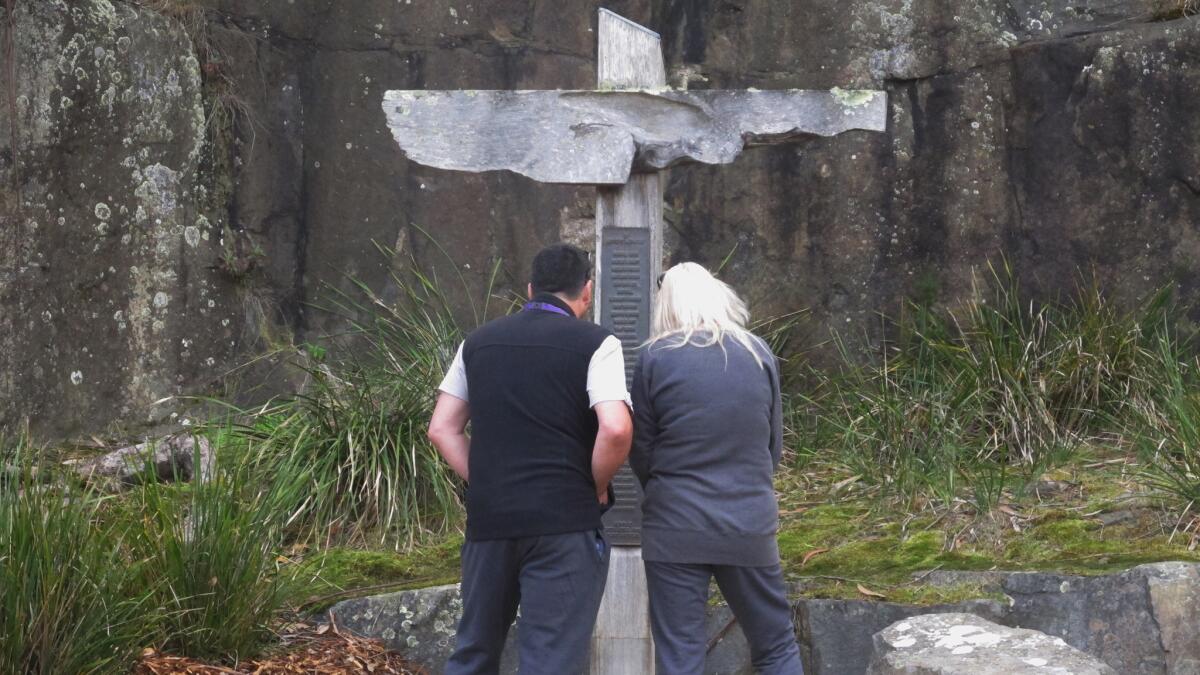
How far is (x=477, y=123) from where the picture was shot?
493 centimetres

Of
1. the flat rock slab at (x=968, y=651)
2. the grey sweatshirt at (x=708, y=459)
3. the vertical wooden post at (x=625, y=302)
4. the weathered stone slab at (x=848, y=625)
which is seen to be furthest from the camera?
the weathered stone slab at (x=848, y=625)

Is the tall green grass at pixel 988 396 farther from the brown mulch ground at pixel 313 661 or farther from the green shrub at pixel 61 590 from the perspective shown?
the green shrub at pixel 61 590

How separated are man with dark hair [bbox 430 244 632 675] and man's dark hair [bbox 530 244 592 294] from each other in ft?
0.29

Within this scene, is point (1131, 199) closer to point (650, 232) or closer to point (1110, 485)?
point (1110, 485)

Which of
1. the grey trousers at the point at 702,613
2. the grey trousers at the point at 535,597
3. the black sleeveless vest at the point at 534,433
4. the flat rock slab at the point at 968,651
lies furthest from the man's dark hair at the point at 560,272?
the flat rock slab at the point at 968,651

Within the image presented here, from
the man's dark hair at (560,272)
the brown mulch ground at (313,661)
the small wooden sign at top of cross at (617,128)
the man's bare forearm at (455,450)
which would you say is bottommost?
the brown mulch ground at (313,661)

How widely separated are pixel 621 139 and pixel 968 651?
1.96m

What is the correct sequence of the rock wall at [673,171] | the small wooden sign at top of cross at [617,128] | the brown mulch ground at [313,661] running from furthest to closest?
the rock wall at [673,171]
the small wooden sign at top of cross at [617,128]
the brown mulch ground at [313,661]

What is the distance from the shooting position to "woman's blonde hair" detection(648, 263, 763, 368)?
14.2ft

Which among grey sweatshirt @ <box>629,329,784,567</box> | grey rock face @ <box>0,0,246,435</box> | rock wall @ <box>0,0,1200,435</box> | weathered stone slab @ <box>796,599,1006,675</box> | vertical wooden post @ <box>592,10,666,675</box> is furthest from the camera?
rock wall @ <box>0,0,1200,435</box>

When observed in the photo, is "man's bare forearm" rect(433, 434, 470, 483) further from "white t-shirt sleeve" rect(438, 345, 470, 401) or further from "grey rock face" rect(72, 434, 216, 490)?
"grey rock face" rect(72, 434, 216, 490)

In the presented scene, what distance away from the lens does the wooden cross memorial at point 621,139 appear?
489cm

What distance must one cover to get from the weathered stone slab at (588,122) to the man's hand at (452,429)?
0.94 meters

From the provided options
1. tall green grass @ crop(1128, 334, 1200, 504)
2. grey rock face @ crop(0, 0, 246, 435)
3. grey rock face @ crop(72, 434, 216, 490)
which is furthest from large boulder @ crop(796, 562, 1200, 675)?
grey rock face @ crop(0, 0, 246, 435)
